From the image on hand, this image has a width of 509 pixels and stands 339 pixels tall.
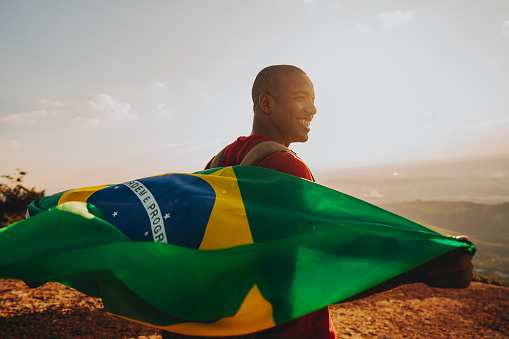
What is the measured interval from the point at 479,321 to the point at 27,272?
10.1 m

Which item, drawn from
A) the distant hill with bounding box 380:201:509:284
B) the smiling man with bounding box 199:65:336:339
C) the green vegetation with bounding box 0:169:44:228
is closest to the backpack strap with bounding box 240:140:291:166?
the smiling man with bounding box 199:65:336:339

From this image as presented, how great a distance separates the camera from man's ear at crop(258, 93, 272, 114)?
241 centimetres

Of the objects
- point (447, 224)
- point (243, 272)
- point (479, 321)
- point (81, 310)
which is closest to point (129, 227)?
point (243, 272)

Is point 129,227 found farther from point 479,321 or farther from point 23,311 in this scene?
point 479,321

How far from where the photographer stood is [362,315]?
682 cm

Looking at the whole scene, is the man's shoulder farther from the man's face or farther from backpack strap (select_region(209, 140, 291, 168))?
the man's face

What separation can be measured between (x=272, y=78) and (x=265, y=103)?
23 cm

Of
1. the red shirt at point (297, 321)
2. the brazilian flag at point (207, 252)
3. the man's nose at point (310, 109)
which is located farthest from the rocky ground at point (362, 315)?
the man's nose at point (310, 109)

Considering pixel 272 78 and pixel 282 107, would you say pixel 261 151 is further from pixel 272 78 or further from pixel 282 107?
pixel 272 78

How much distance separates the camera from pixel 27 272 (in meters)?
1.21

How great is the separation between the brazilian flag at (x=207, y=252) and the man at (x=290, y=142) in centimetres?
12

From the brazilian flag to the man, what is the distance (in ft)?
0.40

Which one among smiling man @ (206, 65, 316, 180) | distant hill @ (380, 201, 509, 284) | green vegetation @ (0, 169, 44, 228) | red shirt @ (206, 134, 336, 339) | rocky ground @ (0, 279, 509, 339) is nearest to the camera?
red shirt @ (206, 134, 336, 339)

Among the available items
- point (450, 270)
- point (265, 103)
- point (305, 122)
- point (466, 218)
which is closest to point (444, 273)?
point (450, 270)
